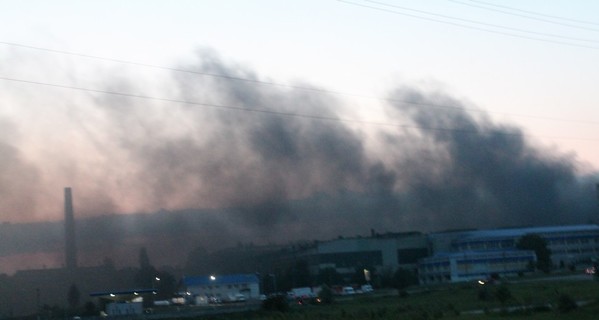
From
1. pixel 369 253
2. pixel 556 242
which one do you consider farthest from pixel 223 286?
pixel 556 242

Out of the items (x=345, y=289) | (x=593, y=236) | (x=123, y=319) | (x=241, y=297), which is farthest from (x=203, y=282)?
(x=593, y=236)

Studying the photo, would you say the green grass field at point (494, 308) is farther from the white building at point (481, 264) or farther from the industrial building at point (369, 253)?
the industrial building at point (369, 253)

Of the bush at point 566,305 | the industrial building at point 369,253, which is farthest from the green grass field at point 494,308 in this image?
the industrial building at point 369,253

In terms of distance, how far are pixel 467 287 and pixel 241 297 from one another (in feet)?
117

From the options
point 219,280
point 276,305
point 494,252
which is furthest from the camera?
point 494,252

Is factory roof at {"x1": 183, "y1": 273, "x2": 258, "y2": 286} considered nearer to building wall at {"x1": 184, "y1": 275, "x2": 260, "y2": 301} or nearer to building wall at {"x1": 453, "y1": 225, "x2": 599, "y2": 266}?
building wall at {"x1": 184, "y1": 275, "x2": 260, "y2": 301}

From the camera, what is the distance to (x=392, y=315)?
5478cm

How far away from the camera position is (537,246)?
140 meters

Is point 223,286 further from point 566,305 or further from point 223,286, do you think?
point 566,305

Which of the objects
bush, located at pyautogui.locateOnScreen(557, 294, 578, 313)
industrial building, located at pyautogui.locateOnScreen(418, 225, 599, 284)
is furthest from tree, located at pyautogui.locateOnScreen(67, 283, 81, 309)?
bush, located at pyautogui.locateOnScreen(557, 294, 578, 313)

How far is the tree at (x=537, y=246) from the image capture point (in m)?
136

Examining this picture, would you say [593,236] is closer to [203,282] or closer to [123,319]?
[203,282]

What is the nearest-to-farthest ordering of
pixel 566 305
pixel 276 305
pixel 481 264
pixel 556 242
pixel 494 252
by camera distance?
pixel 566 305
pixel 276 305
pixel 481 264
pixel 494 252
pixel 556 242

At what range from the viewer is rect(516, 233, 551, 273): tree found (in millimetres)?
136462
